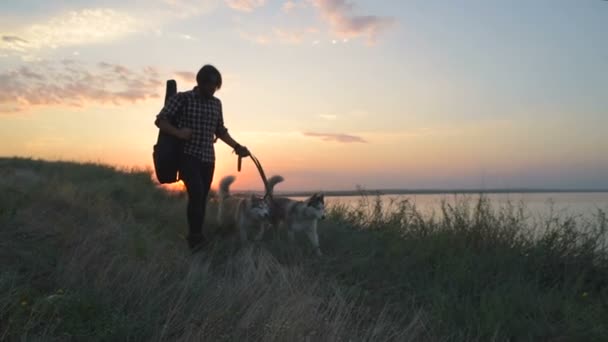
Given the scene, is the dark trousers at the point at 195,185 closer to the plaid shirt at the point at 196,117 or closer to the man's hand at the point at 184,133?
the plaid shirt at the point at 196,117

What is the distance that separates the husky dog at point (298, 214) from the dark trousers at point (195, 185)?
4.69 ft

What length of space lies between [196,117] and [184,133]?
335mm

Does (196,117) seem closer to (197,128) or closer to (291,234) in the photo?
(197,128)

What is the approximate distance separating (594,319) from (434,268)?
179 centimetres

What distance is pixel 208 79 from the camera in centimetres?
549

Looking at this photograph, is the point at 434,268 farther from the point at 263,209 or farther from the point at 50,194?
the point at 50,194

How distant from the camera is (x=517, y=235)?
6.66m

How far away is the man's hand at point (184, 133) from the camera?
5274mm

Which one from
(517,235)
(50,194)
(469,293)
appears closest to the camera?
(469,293)

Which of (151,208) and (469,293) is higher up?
(151,208)

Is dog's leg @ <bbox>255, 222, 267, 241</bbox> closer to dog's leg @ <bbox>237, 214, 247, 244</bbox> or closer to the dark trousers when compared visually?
dog's leg @ <bbox>237, 214, 247, 244</bbox>

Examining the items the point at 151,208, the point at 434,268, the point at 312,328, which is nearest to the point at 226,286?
the point at 312,328

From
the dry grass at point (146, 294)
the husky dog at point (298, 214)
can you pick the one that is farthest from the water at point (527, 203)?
the dry grass at point (146, 294)

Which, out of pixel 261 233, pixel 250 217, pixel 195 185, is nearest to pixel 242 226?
pixel 250 217
